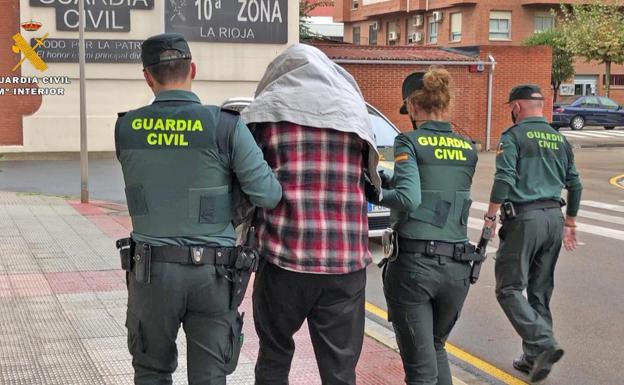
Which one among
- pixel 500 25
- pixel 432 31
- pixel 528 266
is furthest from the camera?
pixel 432 31

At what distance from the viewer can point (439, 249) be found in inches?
148

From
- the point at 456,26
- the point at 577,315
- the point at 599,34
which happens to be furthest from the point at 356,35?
the point at 577,315

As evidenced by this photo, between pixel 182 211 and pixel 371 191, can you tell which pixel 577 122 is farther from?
pixel 182 211

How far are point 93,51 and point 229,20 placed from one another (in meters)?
3.90

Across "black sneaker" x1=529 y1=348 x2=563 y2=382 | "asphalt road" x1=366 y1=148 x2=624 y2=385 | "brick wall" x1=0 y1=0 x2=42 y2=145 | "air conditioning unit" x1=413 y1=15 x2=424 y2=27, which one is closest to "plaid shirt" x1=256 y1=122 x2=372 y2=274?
"black sneaker" x1=529 y1=348 x2=563 y2=382

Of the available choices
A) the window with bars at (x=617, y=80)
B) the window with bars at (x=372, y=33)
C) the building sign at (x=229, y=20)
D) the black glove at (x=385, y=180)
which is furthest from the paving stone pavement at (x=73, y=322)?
the window with bars at (x=372, y=33)

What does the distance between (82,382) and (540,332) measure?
279cm

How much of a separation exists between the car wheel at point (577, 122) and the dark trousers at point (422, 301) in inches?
1244

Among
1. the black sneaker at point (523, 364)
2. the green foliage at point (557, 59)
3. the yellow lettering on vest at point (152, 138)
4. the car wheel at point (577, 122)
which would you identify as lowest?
the black sneaker at point (523, 364)

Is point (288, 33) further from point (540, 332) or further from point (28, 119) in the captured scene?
point (540, 332)

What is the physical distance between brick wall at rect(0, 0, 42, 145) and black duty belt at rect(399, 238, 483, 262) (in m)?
18.7

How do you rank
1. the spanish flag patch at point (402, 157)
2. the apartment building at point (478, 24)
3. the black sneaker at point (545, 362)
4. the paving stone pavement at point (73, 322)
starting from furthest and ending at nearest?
the apartment building at point (478, 24)
the black sneaker at point (545, 362)
the paving stone pavement at point (73, 322)
the spanish flag patch at point (402, 157)

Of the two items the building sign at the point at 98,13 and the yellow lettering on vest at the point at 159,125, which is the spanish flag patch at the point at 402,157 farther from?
the building sign at the point at 98,13

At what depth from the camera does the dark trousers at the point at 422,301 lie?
3729 millimetres
